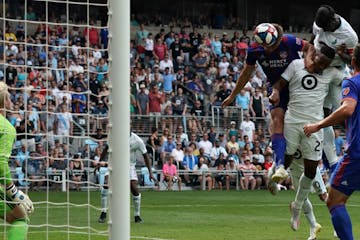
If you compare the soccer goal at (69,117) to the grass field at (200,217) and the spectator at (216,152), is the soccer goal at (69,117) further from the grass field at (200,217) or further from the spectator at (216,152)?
the spectator at (216,152)

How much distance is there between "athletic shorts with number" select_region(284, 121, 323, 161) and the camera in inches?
536

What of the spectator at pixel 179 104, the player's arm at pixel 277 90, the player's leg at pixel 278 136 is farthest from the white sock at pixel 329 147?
the spectator at pixel 179 104

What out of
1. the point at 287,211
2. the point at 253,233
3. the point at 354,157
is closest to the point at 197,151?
the point at 287,211

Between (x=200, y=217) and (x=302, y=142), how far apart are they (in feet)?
16.8

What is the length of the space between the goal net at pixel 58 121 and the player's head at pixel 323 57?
307cm

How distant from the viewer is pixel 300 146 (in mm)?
13812

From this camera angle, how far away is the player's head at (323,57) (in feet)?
43.1

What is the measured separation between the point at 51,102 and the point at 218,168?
13866 millimetres

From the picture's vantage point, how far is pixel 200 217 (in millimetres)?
18422

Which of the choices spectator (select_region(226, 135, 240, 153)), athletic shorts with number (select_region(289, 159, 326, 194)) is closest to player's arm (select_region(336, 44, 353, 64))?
athletic shorts with number (select_region(289, 159, 326, 194))

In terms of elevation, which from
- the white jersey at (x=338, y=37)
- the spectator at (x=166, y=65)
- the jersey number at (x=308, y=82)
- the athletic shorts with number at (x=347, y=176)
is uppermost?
the spectator at (x=166, y=65)

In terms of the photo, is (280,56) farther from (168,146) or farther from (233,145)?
(233,145)

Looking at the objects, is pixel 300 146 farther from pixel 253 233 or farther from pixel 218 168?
pixel 218 168

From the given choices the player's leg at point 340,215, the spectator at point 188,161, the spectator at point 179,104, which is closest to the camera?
the player's leg at point 340,215
